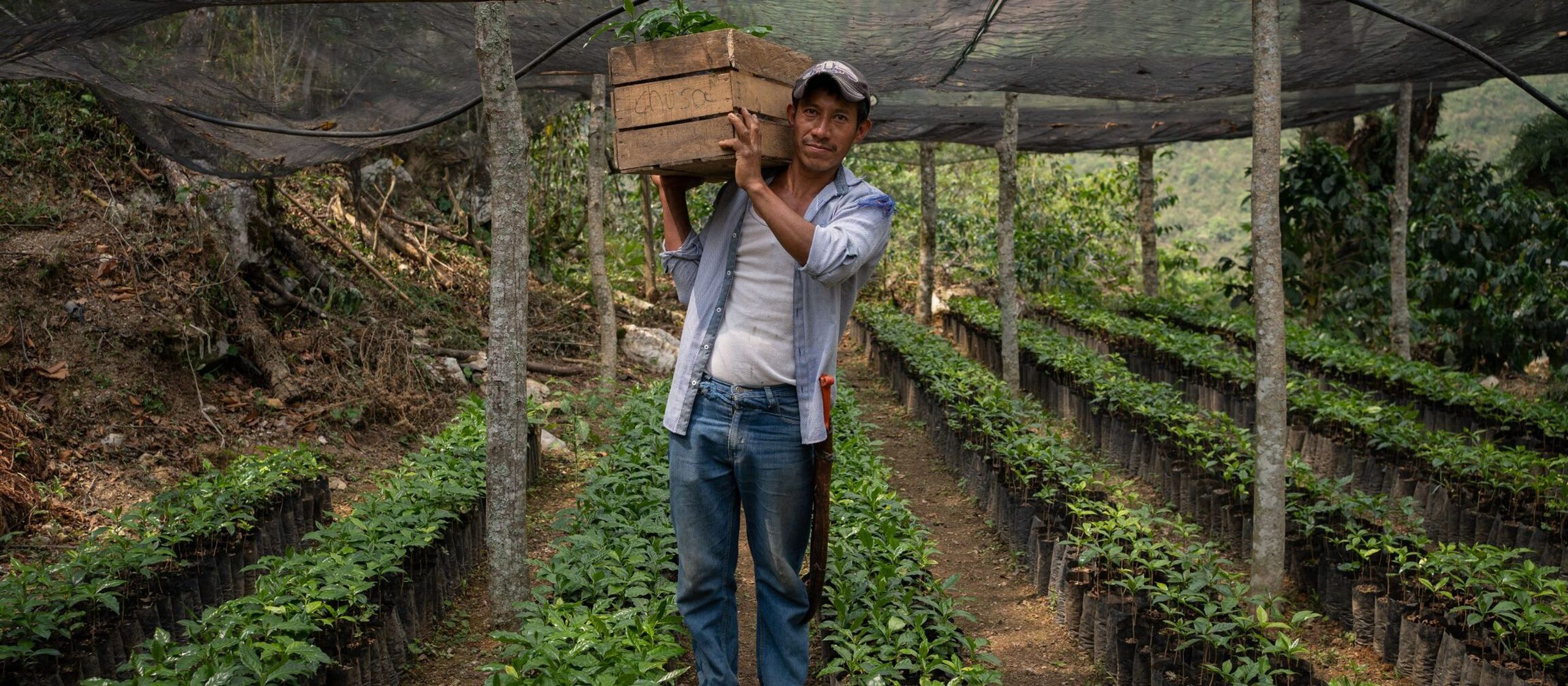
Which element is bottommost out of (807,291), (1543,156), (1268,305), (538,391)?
(538,391)

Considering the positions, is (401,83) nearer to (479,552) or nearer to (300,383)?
(479,552)

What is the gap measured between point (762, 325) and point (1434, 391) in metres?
7.12

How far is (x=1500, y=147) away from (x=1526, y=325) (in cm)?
1941

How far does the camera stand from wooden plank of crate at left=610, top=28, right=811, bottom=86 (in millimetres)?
2709

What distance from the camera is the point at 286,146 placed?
5.30 meters

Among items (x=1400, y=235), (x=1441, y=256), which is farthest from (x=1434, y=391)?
(x=1441, y=256)

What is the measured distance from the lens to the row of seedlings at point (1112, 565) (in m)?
3.71

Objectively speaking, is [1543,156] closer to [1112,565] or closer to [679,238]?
[1112,565]

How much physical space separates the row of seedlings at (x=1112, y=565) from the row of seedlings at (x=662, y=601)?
22.3 inches

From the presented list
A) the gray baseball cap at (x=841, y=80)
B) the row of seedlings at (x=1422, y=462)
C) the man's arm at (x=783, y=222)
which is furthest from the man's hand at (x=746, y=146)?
the row of seedlings at (x=1422, y=462)

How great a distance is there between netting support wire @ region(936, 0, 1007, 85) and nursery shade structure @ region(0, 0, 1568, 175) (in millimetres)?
19

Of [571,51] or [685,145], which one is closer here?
[685,145]

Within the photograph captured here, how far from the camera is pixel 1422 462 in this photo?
634 cm

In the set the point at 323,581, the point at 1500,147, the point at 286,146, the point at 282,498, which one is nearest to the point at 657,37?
the point at 323,581
